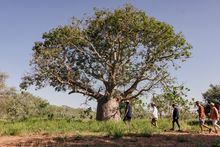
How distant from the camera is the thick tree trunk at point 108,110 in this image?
30.0 meters

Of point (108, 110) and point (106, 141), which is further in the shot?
point (108, 110)

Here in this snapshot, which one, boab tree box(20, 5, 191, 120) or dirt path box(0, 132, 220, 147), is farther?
boab tree box(20, 5, 191, 120)

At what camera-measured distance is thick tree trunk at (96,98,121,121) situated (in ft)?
98.3

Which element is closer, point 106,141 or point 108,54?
point 106,141

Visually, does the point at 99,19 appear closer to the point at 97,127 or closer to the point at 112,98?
the point at 112,98

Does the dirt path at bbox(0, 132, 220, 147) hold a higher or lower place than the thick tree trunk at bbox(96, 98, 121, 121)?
lower

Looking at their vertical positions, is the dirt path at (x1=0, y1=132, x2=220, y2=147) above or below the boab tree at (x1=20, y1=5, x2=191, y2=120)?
below

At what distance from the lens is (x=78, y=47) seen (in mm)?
29703

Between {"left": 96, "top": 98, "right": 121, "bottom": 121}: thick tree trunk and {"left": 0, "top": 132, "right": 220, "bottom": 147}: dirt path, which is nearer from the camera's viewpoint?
{"left": 0, "top": 132, "right": 220, "bottom": 147}: dirt path

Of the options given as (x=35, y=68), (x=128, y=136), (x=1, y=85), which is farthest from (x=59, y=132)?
(x=1, y=85)

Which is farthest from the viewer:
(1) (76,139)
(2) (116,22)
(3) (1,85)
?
(3) (1,85)

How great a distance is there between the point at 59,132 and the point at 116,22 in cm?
1262

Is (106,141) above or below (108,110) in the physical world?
below

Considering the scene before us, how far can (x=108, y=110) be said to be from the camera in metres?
30.0
